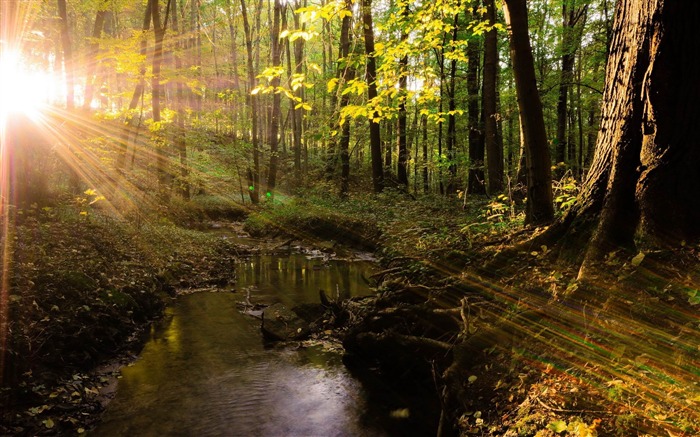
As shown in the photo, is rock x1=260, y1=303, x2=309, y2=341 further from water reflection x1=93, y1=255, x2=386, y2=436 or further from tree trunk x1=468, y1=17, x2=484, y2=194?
tree trunk x1=468, y1=17, x2=484, y2=194

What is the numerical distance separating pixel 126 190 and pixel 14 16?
738 centimetres

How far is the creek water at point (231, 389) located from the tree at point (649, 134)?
395 cm

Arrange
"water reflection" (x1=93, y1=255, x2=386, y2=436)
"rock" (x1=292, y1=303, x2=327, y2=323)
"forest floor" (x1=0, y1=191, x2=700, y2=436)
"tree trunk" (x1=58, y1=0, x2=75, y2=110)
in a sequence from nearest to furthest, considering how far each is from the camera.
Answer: "forest floor" (x1=0, y1=191, x2=700, y2=436) < "water reflection" (x1=93, y1=255, x2=386, y2=436) < "rock" (x1=292, y1=303, x2=327, y2=323) < "tree trunk" (x1=58, y1=0, x2=75, y2=110)

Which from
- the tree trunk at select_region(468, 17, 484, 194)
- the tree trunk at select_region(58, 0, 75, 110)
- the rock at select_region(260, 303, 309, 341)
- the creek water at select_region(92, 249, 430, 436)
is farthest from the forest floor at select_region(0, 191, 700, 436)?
the tree trunk at select_region(58, 0, 75, 110)

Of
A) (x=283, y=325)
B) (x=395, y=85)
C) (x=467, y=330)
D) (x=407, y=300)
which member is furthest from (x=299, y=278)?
(x=467, y=330)

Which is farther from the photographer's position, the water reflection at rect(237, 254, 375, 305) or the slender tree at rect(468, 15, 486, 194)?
the slender tree at rect(468, 15, 486, 194)

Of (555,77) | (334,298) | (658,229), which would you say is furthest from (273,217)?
(658,229)

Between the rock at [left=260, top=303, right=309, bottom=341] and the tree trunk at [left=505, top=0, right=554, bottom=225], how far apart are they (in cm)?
521

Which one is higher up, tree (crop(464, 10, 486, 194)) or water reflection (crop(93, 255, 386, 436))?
tree (crop(464, 10, 486, 194))

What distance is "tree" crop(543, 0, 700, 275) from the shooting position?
4219 millimetres

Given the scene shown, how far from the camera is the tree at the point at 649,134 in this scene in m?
4.22

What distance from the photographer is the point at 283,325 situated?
28.4 ft

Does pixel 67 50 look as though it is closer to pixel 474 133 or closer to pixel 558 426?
pixel 474 133

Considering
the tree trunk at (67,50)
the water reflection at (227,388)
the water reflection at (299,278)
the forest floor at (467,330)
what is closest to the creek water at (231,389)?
the water reflection at (227,388)
